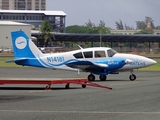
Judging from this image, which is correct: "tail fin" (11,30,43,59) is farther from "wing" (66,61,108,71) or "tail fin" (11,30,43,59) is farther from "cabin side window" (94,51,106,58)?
"cabin side window" (94,51,106,58)

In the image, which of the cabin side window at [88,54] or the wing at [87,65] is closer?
the wing at [87,65]

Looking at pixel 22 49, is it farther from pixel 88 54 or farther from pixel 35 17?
pixel 35 17

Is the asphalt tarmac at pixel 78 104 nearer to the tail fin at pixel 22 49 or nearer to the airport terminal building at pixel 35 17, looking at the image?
the tail fin at pixel 22 49

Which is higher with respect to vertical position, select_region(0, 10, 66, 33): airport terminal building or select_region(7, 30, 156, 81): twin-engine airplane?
select_region(0, 10, 66, 33): airport terminal building

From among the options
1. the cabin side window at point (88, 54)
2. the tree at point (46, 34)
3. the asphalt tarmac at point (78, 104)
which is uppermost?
the tree at point (46, 34)

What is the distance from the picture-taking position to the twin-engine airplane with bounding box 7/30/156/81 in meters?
28.0

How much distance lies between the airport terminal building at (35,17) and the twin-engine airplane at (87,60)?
409 feet

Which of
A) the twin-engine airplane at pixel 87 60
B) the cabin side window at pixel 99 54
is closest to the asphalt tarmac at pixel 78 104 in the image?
the twin-engine airplane at pixel 87 60

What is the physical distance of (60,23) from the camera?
156625 millimetres

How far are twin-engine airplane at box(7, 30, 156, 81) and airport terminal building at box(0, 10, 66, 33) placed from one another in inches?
4913

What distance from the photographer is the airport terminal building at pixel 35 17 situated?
15488cm

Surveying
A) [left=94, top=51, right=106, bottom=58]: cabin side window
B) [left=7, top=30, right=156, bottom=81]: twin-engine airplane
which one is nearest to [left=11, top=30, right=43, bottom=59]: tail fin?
[left=7, top=30, right=156, bottom=81]: twin-engine airplane

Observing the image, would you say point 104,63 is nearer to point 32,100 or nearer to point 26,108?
point 32,100

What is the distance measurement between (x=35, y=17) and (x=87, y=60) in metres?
131
